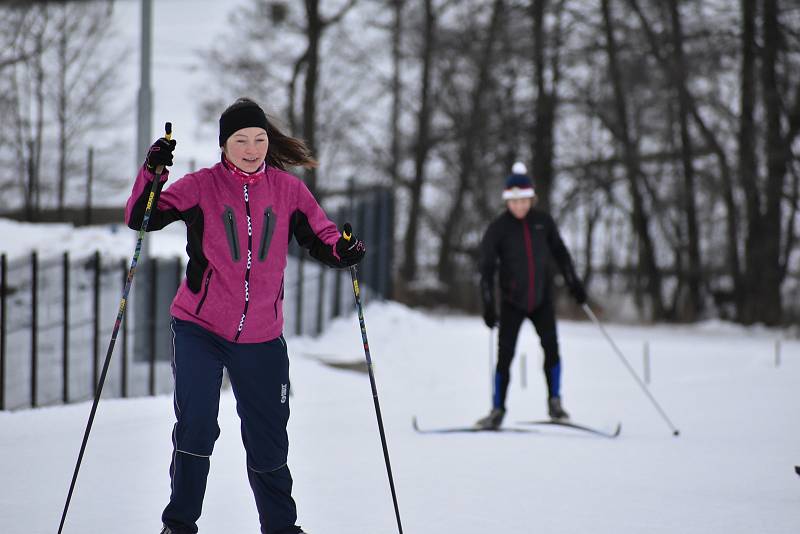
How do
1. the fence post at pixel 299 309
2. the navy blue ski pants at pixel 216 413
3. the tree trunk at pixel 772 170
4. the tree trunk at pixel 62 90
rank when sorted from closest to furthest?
1. the navy blue ski pants at pixel 216 413
2. the fence post at pixel 299 309
3. the tree trunk at pixel 772 170
4. the tree trunk at pixel 62 90

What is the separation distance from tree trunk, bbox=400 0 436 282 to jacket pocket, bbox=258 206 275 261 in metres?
23.5

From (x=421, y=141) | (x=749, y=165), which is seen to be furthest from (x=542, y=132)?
(x=749, y=165)

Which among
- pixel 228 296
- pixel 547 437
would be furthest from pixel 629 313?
pixel 228 296

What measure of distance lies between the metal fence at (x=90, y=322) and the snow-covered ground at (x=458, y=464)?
1.70 meters

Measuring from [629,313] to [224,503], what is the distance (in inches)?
841

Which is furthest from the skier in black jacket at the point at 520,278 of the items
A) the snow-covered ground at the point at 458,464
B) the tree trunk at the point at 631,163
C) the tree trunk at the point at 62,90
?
the tree trunk at the point at 62,90

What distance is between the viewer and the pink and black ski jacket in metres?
3.84

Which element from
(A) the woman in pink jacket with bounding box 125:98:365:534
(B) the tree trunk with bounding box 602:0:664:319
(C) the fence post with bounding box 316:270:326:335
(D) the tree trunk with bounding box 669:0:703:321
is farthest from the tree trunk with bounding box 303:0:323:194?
(A) the woman in pink jacket with bounding box 125:98:365:534

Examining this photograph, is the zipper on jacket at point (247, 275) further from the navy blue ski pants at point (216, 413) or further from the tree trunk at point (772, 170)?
the tree trunk at point (772, 170)

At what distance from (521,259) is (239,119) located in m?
3.98

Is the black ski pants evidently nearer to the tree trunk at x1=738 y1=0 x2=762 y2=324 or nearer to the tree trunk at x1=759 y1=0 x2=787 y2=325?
the tree trunk at x1=759 y1=0 x2=787 y2=325

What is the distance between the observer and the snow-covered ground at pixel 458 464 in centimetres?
464

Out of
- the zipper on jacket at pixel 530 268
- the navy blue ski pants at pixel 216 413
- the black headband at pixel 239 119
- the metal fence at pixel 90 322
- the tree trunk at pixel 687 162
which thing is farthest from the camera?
the tree trunk at pixel 687 162

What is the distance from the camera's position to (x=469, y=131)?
2783 centimetres
